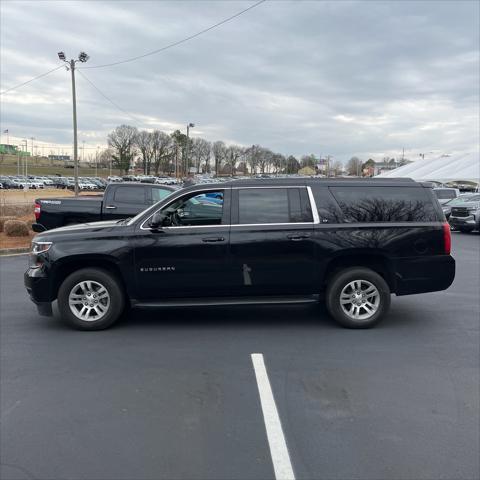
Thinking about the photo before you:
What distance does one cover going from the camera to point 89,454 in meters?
3.47

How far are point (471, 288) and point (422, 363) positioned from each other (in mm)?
4646

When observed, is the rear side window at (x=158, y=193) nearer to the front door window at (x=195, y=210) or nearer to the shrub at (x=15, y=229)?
the shrub at (x=15, y=229)

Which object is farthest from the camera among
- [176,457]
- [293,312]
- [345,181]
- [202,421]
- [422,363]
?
[293,312]

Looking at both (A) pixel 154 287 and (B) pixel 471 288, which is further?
(B) pixel 471 288

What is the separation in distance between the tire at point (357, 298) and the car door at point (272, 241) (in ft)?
0.94

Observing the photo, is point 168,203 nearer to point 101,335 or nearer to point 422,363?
point 101,335

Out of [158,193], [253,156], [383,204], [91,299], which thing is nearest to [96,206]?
[158,193]

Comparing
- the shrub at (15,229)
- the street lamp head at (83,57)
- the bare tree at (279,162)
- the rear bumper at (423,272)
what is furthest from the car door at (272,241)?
the bare tree at (279,162)

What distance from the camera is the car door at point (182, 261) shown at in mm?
6383

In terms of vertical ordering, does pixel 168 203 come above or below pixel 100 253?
above

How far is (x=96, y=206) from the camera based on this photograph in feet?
42.0

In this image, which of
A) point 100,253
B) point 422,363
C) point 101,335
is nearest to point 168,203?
point 100,253

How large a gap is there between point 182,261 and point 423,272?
308 cm

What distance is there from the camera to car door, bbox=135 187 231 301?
20.9 feet
